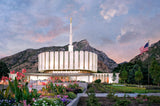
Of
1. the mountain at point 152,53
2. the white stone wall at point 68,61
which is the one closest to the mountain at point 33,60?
the mountain at point 152,53

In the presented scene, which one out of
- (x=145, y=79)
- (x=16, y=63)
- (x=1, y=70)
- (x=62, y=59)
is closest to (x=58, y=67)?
(x=62, y=59)

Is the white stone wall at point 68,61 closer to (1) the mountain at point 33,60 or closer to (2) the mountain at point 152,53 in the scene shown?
(2) the mountain at point 152,53

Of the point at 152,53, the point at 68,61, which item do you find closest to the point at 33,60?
the point at 68,61

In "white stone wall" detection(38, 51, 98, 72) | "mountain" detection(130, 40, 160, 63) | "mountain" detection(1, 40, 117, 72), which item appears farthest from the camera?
"mountain" detection(1, 40, 117, 72)

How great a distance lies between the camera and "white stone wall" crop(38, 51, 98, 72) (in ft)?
160

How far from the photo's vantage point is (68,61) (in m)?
49.0

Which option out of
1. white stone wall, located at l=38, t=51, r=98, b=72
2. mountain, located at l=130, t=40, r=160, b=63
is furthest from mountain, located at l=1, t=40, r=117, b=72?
white stone wall, located at l=38, t=51, r=98, b=72

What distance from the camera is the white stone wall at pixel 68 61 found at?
160ft

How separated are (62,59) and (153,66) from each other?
82.2ft

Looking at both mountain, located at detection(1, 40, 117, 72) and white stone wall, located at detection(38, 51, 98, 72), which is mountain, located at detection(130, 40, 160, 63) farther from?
mountain, located at detection(1, 40, 117, 72)

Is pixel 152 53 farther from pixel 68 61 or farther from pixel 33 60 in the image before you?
pixel 33 60

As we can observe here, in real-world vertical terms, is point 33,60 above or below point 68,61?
above

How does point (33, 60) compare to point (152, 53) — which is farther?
point (33, 60)

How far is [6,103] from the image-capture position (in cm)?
679
